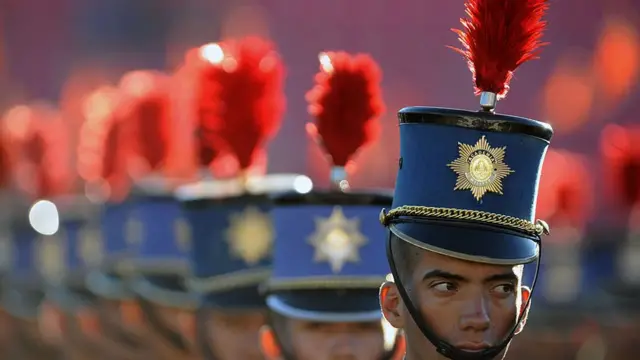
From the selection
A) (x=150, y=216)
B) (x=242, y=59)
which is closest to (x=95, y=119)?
(x=150, y=216)

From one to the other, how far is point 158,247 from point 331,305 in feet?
11.7

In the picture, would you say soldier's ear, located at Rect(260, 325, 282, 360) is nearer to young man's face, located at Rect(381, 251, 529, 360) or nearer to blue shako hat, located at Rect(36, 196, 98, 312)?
young man's face, located at Rect(381, 251, 529, 360)

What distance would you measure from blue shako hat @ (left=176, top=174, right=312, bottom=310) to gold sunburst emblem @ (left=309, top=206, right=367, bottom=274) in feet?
3.44

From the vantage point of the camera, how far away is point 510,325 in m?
4.97

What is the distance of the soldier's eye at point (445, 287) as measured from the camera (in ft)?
16.3

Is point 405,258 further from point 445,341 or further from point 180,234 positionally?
point 180,234

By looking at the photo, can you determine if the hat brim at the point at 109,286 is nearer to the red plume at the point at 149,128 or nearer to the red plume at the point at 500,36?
the red plume at the point at 149,128

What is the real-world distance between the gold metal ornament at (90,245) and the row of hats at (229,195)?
0.11 ft

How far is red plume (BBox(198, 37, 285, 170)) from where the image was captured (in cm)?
778

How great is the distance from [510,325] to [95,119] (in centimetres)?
755

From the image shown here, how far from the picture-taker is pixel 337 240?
21.9ft

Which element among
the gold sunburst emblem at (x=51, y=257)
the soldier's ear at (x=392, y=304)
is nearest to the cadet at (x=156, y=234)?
the gold sunburst emblem at (x=51, y=257)

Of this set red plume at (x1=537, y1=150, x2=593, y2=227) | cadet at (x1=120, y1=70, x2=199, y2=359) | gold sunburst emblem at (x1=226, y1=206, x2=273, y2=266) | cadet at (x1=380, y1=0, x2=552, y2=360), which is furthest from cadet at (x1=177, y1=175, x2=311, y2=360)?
red plume at (x1=537, y1=150, x2=593, y2=227)

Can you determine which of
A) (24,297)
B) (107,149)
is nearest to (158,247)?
(107,149)
